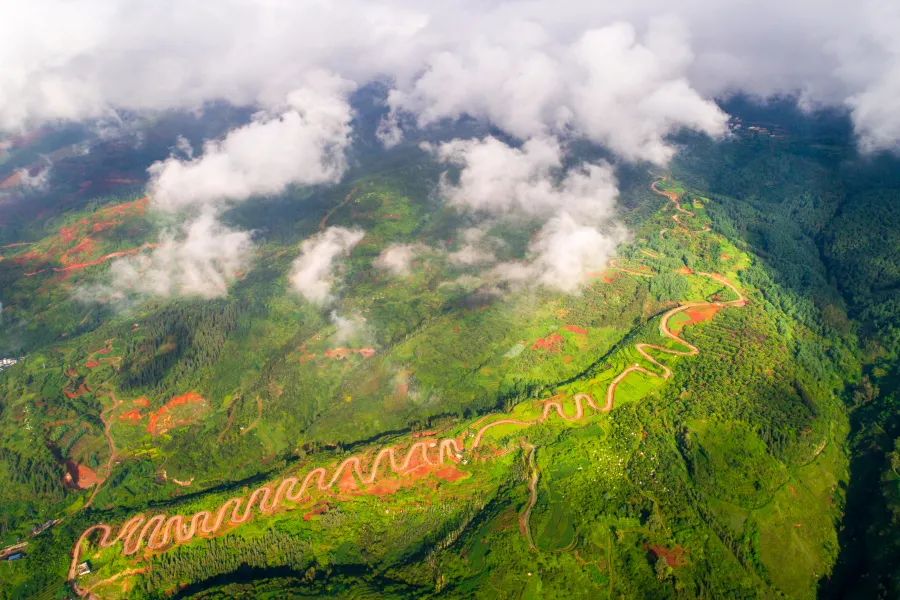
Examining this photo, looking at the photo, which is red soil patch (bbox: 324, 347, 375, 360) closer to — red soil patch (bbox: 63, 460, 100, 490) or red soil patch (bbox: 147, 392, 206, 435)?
red soil patch (bbox: 147, 392, 206, 435)

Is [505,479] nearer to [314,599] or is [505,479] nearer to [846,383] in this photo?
[314,599]

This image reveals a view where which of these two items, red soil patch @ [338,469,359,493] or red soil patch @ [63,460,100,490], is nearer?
red soil patch @ [338,469,359,493]

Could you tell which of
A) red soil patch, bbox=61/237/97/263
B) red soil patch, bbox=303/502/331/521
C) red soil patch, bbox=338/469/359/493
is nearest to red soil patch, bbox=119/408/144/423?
red soil patch, bbox=303/502/331/521

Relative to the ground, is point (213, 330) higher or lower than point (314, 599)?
lower

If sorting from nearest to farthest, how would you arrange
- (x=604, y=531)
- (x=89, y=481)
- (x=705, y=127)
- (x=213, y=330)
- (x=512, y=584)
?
(x=512, y=584), (x=604, y=531), (x=89, y=481), (x=213, y=330), (x=705, y=127)

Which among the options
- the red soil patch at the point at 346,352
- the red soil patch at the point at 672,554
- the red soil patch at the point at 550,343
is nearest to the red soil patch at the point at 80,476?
the red soil patch at the point at 346,352

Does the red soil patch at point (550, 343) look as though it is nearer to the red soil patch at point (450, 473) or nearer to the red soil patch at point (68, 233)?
the red soil patch at point (450, 473)

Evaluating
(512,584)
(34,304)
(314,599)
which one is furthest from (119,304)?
(512,584)
